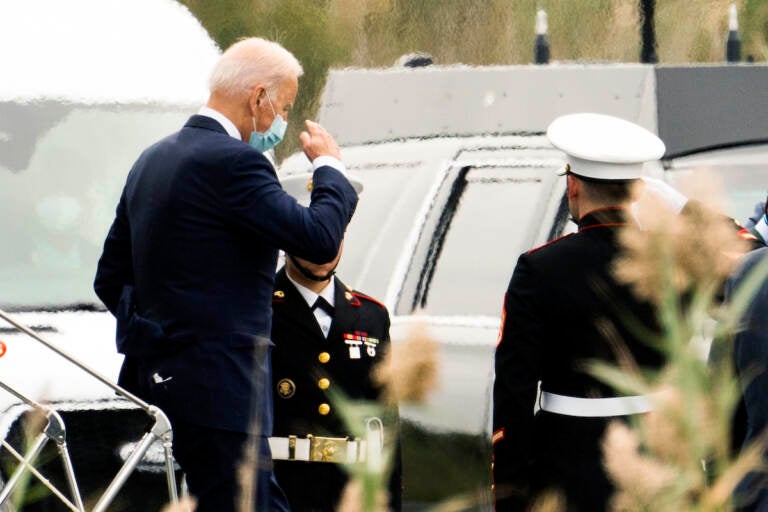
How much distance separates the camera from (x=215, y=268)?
3238mm

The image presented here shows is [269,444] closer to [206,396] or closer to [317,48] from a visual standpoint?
[206,396]

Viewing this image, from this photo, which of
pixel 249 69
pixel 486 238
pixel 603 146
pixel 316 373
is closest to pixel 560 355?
pixel 603 146

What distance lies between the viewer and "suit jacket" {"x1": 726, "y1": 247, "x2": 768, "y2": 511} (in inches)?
86.0

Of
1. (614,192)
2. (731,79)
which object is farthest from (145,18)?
(614,192)

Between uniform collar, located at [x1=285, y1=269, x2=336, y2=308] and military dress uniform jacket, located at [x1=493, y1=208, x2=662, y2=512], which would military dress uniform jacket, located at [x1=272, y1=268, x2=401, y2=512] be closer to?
uniform collar, located at [x1=285, y1=269, x2=336, y2=308]

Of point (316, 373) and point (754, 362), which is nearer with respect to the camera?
point (754, 362)

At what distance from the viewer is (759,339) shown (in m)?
2.23

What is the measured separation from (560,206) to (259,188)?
6.80ft

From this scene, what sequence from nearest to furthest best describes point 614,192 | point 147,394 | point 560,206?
1. point 614,192
2. point 147,394
3. point 560,206

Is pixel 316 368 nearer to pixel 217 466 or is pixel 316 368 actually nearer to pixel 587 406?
pixel 217 466

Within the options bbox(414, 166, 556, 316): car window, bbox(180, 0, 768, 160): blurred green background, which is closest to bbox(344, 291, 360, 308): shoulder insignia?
bbox(414, 166, 556, 316): car window

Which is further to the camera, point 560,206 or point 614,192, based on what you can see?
point 560,206

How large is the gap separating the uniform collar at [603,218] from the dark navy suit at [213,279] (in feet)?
1.74

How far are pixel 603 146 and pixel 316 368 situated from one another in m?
0.85
